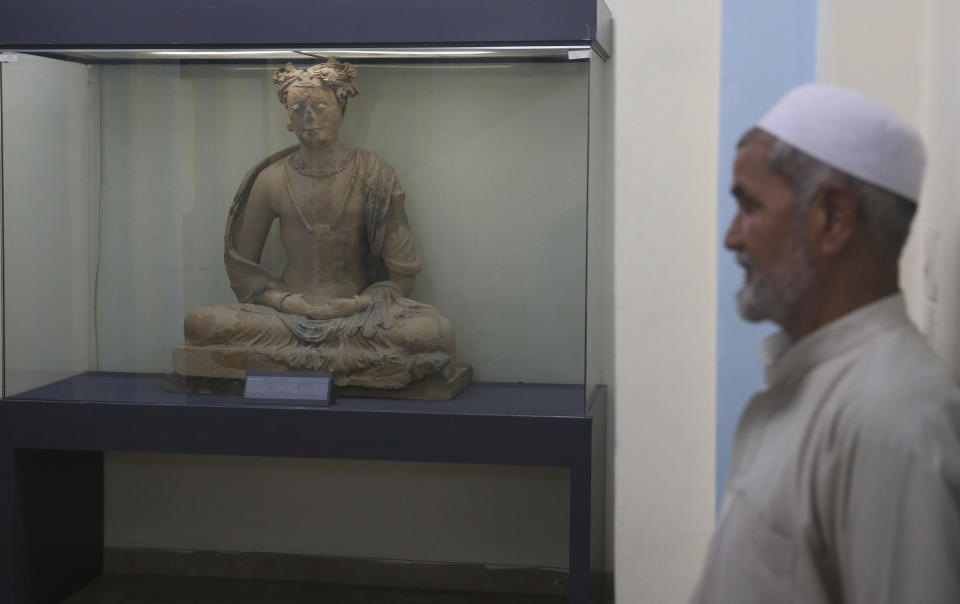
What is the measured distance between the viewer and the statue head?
4016 millimetres

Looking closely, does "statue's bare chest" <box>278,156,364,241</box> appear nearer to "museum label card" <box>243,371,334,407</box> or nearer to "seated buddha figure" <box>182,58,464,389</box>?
"seated buddha figure" <box>182,58,464,389</box>

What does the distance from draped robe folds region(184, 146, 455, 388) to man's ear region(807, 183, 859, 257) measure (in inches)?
111

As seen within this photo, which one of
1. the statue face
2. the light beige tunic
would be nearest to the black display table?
the statue face

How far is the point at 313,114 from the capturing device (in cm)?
409

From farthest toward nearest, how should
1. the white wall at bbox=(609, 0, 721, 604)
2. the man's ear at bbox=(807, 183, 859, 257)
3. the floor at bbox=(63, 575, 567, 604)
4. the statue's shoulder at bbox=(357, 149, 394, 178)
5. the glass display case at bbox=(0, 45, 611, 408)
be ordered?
the floor at bbox=(63, 575, 567, 604)
the statue's shoulder at bbox=(357, 149, 394, 178)
the glass display case at bbox=(0, 45, 611, 408)
the white wall at bbox=(609, 0, 721, 604)
the man's ear at bbox=(807, 183, 859, 257)

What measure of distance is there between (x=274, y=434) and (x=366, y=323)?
54 cm

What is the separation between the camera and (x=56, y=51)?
4227 mm

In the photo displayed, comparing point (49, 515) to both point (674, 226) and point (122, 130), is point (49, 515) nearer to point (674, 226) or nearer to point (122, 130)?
point (122, 130)

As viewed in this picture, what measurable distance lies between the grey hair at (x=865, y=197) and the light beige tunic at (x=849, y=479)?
0.08 meters

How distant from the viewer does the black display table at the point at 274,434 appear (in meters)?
3.86

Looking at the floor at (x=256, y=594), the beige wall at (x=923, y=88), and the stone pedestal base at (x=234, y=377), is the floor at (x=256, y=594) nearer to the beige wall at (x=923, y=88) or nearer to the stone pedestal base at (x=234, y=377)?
the stone pedestal base at (x=234, y=377)

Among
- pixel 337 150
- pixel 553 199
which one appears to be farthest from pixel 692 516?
pixel 337 150

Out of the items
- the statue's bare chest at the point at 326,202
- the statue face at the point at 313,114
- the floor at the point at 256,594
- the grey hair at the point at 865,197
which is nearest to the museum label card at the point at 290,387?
the statue's bare chest at the point at 326,202

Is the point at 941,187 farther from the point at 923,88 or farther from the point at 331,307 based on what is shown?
the point at 331,307
